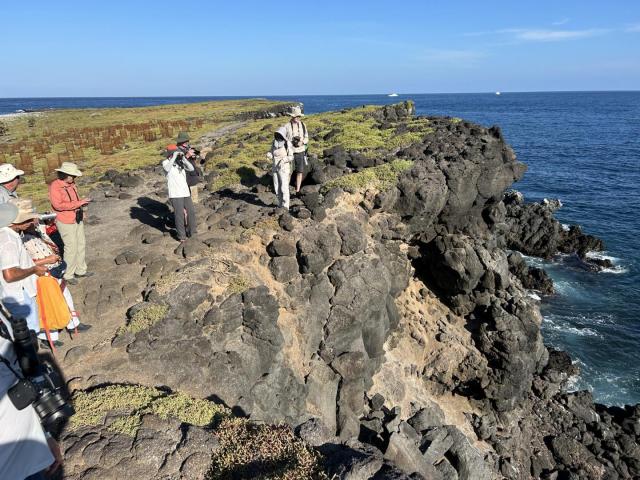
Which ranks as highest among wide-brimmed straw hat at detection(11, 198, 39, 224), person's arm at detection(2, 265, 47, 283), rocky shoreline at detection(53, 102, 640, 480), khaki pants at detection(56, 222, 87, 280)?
wide-brimmed straw hat at detection(11, 198, 39, 224)

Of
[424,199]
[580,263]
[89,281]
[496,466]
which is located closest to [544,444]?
[496,466]

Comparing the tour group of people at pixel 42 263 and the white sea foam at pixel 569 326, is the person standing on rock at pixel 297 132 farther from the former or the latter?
the white sea foam at pixel 569 326

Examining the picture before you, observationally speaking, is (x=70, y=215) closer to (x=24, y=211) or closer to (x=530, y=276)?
(x=24, y=211)

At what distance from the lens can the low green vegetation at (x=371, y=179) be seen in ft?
63.1

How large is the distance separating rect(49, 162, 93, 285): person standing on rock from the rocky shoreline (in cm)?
99

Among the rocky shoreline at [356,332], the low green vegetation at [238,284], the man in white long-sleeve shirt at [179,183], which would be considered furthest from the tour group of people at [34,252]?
the low green vegetation at [238,284]

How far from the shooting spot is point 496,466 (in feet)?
56.0

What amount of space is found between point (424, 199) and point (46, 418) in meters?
17.7

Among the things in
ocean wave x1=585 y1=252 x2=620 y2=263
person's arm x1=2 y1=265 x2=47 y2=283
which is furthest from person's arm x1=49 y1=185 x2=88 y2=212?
ocean wave x1=585 y1=252 x2=620 y2=263

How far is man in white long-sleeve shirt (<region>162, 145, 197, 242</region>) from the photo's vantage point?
13.4 metres

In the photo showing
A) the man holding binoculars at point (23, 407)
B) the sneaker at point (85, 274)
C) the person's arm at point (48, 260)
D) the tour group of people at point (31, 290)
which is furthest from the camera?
the sneaker at point (85, 274)

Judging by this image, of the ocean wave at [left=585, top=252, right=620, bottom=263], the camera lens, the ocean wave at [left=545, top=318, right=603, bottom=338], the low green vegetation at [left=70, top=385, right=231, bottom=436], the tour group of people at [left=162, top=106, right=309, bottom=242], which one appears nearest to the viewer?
the camera lens

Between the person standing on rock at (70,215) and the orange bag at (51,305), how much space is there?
11.7 ft

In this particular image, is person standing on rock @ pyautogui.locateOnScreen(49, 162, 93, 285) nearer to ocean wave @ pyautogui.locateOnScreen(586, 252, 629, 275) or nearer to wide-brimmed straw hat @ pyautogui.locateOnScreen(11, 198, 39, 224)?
wide-brimmed straw hat @ pyautogui.locateOnScreen(11, 198, 39, 224)
